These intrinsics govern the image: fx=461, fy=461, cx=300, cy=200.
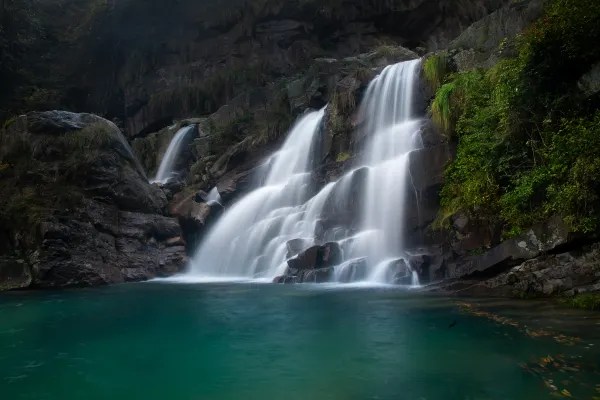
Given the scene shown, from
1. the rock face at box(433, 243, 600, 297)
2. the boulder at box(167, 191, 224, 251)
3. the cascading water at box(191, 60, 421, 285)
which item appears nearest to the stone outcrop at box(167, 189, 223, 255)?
the boulder at box(167, 191, 224, 251)

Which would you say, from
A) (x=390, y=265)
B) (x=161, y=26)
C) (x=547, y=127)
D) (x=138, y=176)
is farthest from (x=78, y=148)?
(x=161, y=26)

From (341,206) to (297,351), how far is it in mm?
10934

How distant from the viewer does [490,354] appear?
5973 mm

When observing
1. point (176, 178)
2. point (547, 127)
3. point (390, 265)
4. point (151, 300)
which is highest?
point (176, 178)

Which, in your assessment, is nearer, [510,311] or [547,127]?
[510,311]

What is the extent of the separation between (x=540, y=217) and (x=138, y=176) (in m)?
17.7

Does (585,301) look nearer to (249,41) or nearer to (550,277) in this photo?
(550,277)

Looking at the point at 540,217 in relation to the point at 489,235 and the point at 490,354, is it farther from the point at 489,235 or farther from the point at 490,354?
the point at 490,354

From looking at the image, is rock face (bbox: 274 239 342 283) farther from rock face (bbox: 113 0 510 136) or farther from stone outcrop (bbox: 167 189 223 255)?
rock face (bbox: 113 0 510 136)

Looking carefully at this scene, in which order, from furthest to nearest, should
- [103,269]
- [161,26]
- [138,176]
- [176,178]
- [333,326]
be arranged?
[161,26] < [176,178] < [138,176] < [103,269] < [333,326]

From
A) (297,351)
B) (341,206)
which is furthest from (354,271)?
(297,351)

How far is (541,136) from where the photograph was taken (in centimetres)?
1088

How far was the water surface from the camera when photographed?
199 inches

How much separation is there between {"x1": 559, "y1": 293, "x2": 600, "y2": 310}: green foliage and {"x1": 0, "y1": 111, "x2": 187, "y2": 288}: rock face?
15.1 m
